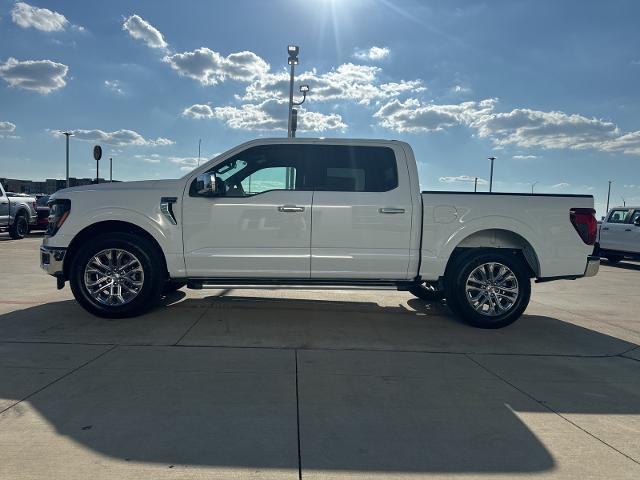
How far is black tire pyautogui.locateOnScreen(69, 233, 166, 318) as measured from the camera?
541 cm

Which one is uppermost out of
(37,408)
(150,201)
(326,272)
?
(150,201)

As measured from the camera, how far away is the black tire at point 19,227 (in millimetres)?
15789

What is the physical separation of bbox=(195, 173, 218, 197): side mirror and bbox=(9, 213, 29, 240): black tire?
1356 centimetres

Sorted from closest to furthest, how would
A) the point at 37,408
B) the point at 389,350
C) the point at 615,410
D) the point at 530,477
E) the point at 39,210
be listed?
the point at 530,477
the point at 37,408
the point at 615,410
the point at 389,350
the point at 39,210

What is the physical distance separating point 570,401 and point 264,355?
2.55m

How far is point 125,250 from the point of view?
5414 mm

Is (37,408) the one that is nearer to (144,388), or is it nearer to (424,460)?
(144,388)

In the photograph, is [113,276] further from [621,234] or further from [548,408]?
[621,234]

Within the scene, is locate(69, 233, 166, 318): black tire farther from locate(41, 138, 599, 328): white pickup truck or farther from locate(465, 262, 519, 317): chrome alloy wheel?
locate(465, 262, 519, 317): chrome alloy wheel

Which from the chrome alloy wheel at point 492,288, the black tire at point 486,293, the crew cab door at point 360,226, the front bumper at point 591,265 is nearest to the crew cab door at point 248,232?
the crew cab door at point 360,226

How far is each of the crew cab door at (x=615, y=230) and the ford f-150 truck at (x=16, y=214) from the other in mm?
18784

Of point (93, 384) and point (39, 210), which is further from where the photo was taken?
point (39, 210)

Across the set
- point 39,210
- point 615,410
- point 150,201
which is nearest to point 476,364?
point 615,410

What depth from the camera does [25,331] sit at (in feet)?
16.4
